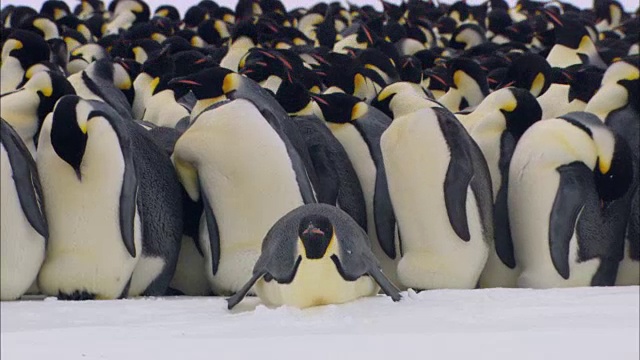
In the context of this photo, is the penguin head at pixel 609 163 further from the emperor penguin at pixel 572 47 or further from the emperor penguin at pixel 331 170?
the emperor penguin at pixel 572 47

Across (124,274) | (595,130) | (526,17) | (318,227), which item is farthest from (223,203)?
(526,17)

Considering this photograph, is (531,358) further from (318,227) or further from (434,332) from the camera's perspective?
(318,227)

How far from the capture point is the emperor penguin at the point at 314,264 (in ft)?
11.3

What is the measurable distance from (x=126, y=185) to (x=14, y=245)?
1.26ft

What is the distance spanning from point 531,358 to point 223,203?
5.20 feet

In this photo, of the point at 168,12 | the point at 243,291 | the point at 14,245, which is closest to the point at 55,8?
the point at 168,12

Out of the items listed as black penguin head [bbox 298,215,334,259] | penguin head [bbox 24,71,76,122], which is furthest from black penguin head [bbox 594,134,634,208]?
penguin head [bbox 24,71,76,122]

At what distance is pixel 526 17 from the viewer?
11234mm

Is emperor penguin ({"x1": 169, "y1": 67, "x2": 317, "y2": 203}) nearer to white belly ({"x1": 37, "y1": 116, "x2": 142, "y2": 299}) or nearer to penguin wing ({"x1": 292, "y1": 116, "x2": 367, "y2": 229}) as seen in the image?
penguin wing ({"x1": 292, "y1": 116, "x2": 367, "y2": 229})

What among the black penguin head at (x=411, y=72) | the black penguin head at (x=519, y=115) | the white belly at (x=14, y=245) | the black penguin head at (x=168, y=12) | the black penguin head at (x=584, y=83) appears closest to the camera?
the white belly at (x=14, y=245)

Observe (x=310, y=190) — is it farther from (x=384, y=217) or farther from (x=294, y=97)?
(x=294, y=97)

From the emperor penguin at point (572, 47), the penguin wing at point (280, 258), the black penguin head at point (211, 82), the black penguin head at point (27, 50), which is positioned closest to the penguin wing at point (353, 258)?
the penguin wing at point (280, 258)

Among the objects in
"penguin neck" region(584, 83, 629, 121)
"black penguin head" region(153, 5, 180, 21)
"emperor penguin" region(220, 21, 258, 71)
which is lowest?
"black penguin head" region(153, 5, 180, 21)

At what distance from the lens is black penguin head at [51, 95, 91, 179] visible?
149 inches
